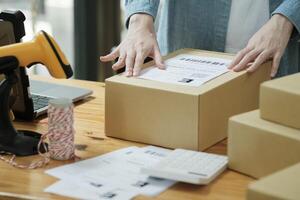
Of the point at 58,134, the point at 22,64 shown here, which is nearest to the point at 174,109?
the point at 58,134

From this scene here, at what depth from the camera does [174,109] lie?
183cm

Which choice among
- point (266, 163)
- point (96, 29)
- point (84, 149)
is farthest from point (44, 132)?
point (96, 29)

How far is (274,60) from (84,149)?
0.66 meters

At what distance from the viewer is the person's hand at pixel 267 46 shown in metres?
2.02

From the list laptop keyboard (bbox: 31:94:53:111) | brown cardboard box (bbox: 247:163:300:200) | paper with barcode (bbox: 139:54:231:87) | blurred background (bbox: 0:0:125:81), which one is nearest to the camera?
brown cardboard box (bbox: 247:163:300:200)

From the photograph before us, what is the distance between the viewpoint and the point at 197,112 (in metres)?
1.79

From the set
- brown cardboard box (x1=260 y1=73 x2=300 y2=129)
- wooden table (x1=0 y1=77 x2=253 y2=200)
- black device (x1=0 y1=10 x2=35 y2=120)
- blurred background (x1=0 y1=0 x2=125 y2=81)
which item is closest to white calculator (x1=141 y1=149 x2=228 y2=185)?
wooden table (x1=0 y1=77 x2=253 y2=200)

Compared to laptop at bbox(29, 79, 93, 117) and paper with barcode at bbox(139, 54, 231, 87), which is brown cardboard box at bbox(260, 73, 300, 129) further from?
laptop at bbox(29, 79, 93, 117)

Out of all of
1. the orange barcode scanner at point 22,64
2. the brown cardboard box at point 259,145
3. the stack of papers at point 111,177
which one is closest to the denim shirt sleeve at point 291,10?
the brown cardboard box at point 259,145

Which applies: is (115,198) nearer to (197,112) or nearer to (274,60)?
(197,112)

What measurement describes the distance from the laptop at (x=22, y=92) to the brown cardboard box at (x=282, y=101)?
0.73m

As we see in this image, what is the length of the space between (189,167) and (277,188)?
0.36 m

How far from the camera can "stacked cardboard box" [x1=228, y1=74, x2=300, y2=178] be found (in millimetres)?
1596

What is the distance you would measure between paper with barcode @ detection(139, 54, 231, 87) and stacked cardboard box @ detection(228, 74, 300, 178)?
228 millimetres
